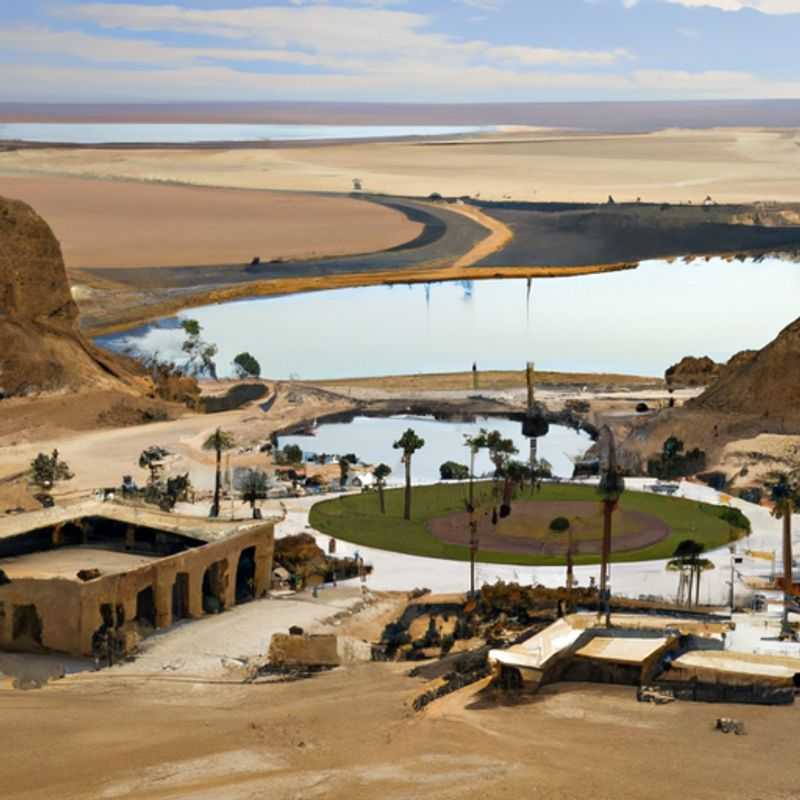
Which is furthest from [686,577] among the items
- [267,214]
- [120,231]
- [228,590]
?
[267,214]

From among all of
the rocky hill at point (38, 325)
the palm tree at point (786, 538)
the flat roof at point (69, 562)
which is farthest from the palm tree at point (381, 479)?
the rocky hill at point (38, 325)

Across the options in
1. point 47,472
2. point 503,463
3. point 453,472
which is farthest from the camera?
point 453,472

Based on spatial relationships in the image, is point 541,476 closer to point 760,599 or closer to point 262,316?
point 760,599

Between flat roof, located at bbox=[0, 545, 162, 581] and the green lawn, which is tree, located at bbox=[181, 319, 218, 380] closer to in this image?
the green lawn

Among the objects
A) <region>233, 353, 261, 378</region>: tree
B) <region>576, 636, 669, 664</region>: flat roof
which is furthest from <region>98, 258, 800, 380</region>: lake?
<region>576, 636, 669, 664</region>: flat roof

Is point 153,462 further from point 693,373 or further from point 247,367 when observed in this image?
point 693,373

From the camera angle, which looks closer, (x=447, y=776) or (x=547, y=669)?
(x=447, y=776)

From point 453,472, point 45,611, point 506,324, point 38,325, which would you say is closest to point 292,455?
point 453,472
